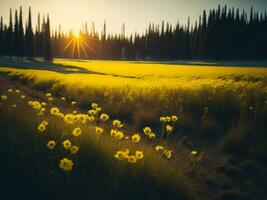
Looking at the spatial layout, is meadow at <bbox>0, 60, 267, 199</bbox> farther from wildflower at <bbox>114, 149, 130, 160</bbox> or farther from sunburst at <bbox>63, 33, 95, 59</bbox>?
sunburst at <bbox>63, 33, 95, 59</bbox>

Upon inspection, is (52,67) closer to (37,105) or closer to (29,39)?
(29,39)

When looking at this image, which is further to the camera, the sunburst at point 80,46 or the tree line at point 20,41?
the sunburst at point 80,46

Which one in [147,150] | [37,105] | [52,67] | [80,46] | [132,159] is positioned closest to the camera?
[132,159]

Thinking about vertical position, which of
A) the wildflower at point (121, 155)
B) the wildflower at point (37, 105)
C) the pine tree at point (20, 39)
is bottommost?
the wildflower at point (121, 155)

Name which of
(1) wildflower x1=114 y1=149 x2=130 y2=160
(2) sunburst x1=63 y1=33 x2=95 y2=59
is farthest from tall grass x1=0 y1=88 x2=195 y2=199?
(2) sunburst x1=63 y1=33 x2=95 y2=59

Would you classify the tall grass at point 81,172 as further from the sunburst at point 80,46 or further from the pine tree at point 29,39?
the sunburst at point 80,46

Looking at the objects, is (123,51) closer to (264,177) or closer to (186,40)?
(186,40)

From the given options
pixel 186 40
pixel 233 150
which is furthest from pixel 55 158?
pixel 186 40

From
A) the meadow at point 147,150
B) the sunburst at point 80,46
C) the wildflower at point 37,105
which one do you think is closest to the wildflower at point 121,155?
the meadow at point 147,150

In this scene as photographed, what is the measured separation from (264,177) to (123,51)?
9944 cm

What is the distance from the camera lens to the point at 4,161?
3.62m

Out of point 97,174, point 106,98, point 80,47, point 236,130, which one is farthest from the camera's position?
point 80,47

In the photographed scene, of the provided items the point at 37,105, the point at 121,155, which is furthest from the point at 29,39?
the point at 121,155

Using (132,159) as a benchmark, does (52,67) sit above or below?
above
